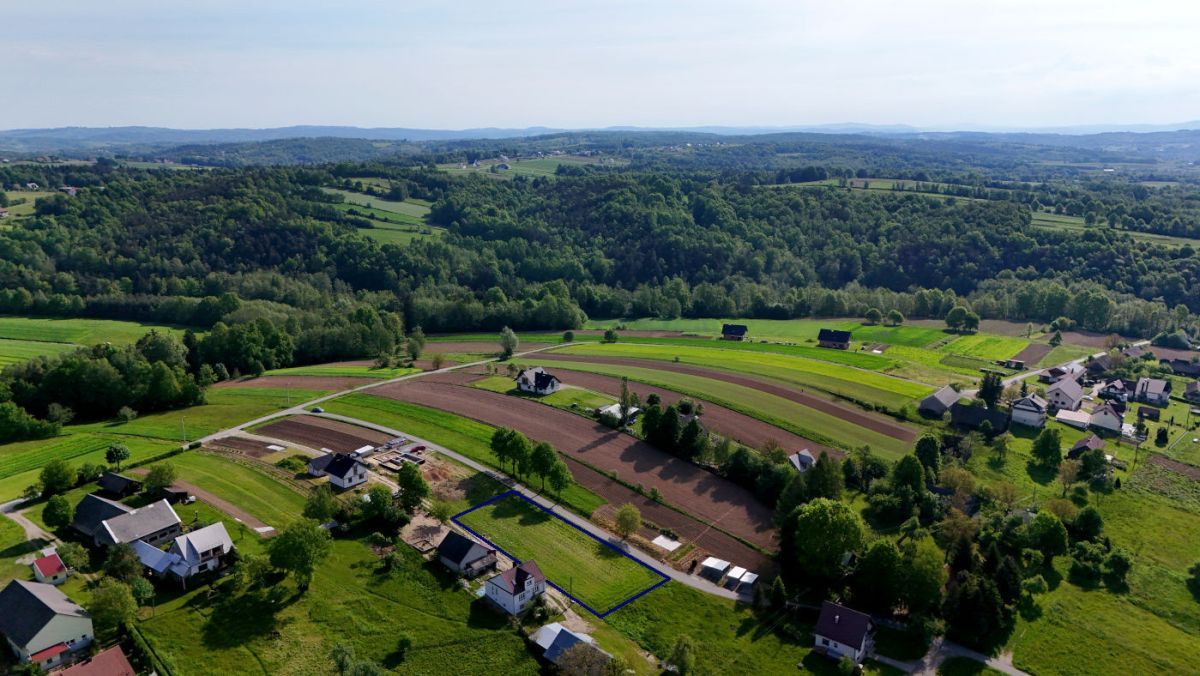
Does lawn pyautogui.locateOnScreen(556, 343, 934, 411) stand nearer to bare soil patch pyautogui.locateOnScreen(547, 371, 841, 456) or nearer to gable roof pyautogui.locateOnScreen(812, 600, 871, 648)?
bare soil patch pyautogui.locateOnScreen(547, 371, 841, 456)

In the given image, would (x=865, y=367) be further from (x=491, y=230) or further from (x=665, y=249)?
(x=491, y=230)

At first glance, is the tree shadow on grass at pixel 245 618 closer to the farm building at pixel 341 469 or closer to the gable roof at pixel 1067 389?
the farm building at pixel 341 469

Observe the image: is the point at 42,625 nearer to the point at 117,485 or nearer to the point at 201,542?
the point at 201,542

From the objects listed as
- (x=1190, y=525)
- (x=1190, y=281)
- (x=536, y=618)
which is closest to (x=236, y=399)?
(x=536, y=618)

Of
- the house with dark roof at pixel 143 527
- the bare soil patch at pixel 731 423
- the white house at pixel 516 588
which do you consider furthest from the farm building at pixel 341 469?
the bare soil patch at pixel 731 423

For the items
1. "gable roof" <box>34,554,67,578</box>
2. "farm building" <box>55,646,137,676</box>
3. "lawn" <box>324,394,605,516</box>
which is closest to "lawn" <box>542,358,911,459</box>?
"lawn" <box>324,394,605,516</box>
